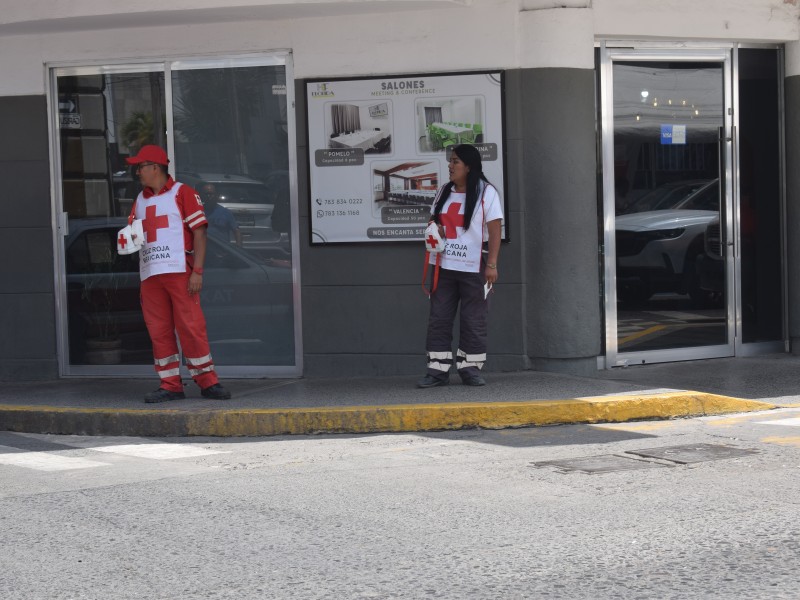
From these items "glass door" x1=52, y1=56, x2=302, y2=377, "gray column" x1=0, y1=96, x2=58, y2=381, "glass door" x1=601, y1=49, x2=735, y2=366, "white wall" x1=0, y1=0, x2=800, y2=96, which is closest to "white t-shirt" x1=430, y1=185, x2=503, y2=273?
"white wall" x1=0, y1=0, x2=800, y2=96

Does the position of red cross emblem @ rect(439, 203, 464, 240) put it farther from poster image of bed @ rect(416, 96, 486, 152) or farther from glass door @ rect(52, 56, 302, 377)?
glass door @ rect(52, 56, 302, 377)

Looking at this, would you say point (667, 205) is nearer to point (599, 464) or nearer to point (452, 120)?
point (452, 120)

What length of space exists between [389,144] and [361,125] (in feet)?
0.95

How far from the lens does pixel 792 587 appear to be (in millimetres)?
4672

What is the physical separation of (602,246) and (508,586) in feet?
20.0

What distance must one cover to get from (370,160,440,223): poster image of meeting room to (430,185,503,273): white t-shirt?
3.02 ft

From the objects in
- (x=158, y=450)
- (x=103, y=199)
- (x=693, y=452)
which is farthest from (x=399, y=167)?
(x=693, y=452)

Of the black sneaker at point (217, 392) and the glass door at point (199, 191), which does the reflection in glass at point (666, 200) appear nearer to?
the glass door at point (199, 191)

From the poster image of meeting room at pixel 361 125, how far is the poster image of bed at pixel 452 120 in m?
0.31

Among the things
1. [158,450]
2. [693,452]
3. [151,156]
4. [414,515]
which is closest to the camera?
[414,515]

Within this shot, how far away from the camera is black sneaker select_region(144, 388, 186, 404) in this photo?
939cm

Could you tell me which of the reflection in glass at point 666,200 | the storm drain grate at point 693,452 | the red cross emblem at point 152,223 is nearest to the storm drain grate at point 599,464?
the storm drain grate at point 693,452

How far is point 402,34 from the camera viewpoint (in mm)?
10172

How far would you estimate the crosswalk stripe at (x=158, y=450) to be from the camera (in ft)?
26.0
